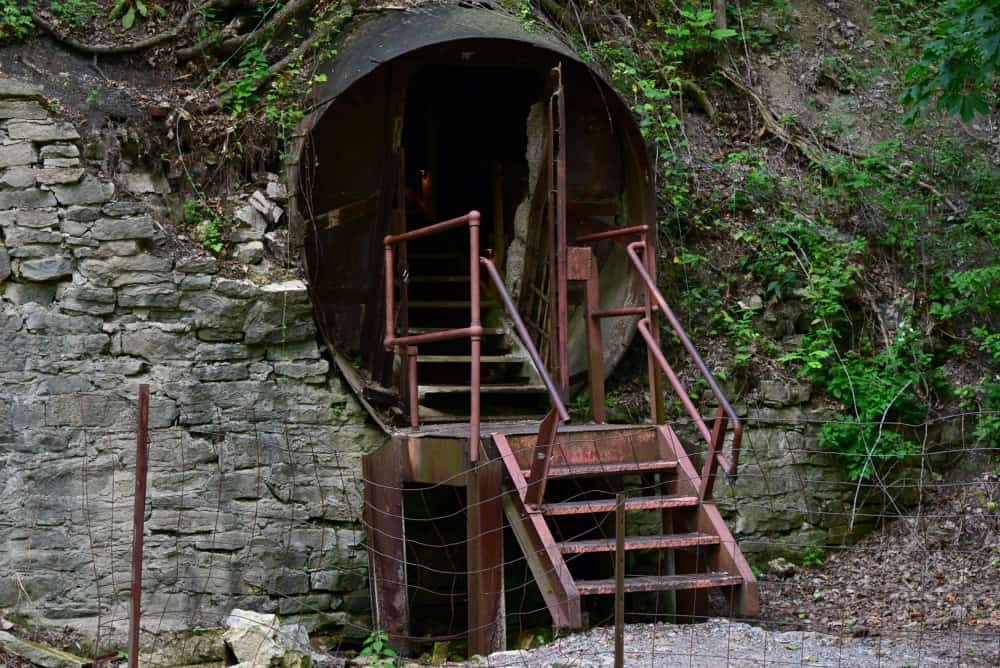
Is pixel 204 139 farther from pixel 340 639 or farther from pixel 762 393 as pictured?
pixel 762 393

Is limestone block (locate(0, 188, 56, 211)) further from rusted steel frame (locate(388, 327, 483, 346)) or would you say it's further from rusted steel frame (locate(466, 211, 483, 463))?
rusted steel frame (locate(466, 211, 483, 463))

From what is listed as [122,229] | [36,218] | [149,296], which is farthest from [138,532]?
[36,218]

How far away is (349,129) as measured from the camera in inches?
274

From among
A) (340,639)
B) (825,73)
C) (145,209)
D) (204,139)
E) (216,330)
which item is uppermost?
(825,73)

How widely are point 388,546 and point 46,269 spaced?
7.89 ft

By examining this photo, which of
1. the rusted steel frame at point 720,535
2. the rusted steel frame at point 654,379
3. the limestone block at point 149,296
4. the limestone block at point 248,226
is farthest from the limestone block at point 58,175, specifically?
the rusted steel frame at point 720,535

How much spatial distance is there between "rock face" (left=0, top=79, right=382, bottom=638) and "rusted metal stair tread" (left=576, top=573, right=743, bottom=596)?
70.8 inches

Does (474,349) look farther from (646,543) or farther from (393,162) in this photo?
(393,162)

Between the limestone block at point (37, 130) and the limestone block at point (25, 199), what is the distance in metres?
0.30

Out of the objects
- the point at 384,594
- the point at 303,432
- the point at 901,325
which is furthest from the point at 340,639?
the point at 901,325

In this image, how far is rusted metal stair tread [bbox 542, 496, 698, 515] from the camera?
576cm

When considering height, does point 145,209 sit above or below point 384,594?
above

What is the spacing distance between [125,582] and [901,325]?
5062 millimetres

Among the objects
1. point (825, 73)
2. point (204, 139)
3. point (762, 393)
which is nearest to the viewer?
point (204, 139)
